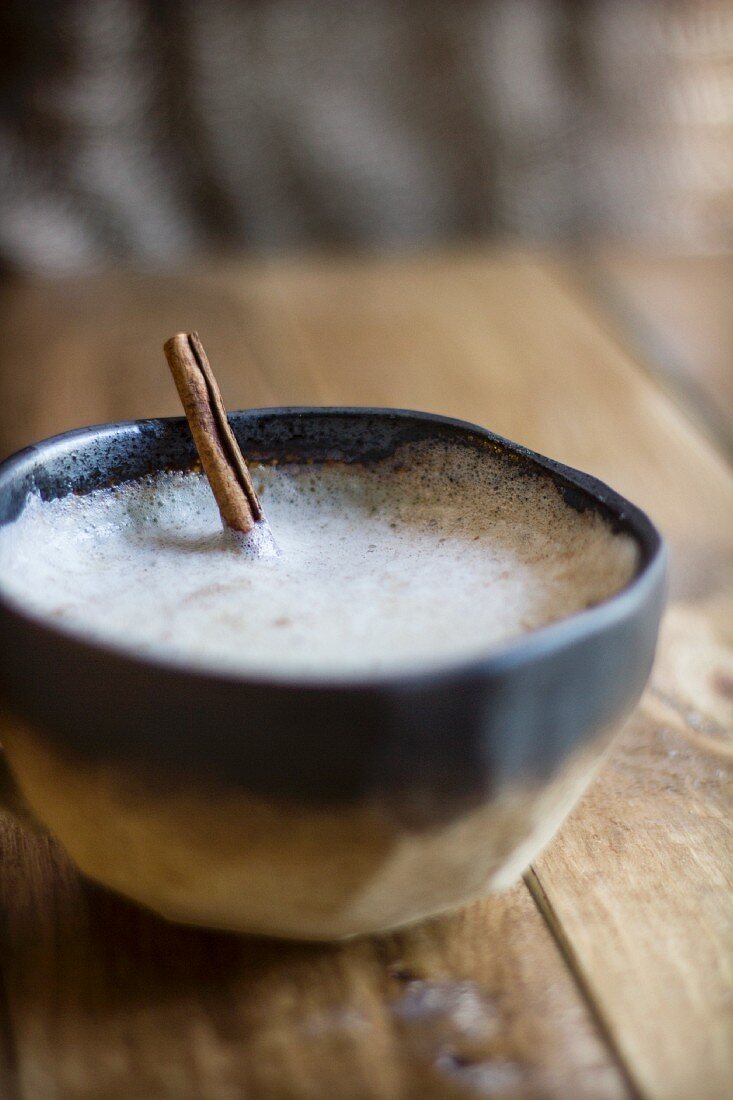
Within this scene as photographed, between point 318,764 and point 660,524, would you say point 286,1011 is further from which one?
point 660,524

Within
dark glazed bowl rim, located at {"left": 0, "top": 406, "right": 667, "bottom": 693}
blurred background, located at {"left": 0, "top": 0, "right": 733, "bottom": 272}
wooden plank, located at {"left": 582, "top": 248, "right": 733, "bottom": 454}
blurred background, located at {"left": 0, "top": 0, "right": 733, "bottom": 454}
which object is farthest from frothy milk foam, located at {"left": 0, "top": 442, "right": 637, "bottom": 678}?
blurred background, located at {"left": 0, "top": 0, "right": 733, "bottom": 272}

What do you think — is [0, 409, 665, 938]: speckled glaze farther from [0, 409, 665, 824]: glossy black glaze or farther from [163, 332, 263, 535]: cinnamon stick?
[163, 332, 263, 535]: cinnamon stick

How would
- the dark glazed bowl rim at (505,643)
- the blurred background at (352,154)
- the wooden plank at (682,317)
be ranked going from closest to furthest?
the dark glazed bowl rim at (505,643), the wooden plank at (682,317), the blurred background at (352,154)

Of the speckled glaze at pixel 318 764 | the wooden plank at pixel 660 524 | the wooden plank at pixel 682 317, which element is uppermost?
the speckled glaze at pixel 318 764

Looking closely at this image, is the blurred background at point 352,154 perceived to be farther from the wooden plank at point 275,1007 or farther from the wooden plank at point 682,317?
the wooden plank at point 275,1007

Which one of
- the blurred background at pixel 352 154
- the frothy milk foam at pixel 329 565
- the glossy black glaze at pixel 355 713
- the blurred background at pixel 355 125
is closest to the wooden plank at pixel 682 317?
the blurred background at pixel 352 154

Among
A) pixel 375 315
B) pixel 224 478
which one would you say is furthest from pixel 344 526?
pixel 375 315

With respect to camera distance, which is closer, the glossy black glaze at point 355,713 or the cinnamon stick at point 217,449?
the glossy black glaze at point 355,713

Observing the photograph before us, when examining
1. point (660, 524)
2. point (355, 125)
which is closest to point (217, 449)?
point (660, 524)
